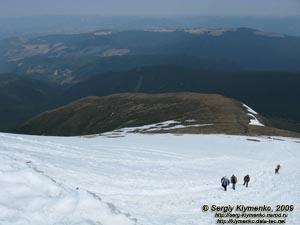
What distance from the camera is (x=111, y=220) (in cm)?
2258

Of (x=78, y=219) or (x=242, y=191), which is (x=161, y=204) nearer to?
(x=78, y=219)

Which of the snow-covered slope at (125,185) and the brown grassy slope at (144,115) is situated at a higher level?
the snow-covered slope at (125,185)

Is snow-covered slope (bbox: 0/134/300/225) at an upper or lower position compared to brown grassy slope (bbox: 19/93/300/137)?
upper

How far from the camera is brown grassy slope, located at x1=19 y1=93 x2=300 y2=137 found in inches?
4029

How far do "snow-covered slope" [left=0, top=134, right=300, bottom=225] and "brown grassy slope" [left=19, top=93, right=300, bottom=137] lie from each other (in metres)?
45.8

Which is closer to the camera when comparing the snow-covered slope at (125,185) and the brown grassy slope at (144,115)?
the snow-covered slope at (125,185)

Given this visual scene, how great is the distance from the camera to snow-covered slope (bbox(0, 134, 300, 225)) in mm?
22828

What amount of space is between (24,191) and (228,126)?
79979 mm

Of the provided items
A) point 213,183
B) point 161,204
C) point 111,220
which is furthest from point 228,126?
point 111,220

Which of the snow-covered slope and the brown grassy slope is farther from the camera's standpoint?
the brown grassy slope

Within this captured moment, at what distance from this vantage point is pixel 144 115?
138 meters

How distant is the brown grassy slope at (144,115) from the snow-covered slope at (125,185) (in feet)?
150

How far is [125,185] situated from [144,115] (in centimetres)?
10645

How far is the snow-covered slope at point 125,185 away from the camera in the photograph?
74.9ft
